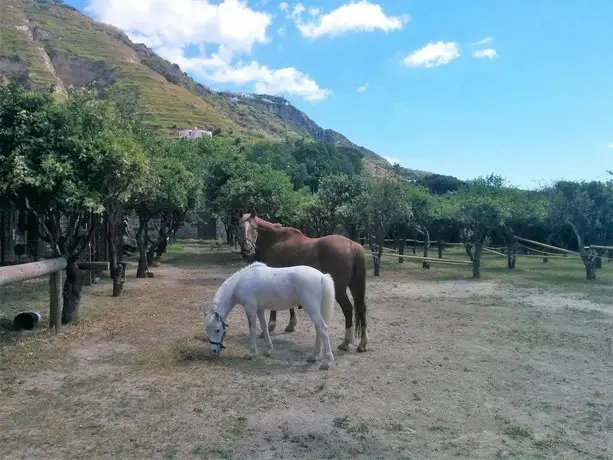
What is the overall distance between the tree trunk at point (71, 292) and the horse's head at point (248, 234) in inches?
125

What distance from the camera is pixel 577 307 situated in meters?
12.7

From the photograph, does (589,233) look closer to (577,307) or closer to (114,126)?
(577,307)

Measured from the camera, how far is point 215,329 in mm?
7180

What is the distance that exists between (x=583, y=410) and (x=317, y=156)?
47.3m

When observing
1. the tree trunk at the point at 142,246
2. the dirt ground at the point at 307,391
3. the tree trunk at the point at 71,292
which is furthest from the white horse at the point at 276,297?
the tree trunk at the point at 142,246

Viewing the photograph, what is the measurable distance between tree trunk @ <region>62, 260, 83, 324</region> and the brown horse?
3212mm

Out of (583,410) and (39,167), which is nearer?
(583,410)

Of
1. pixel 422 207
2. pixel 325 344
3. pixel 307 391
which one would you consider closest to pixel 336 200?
pixel 422 207

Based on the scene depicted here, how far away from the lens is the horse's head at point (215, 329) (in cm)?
717

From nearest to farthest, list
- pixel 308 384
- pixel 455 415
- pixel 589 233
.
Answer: pixel 455 415, pixel 308 384, pixel 589 233

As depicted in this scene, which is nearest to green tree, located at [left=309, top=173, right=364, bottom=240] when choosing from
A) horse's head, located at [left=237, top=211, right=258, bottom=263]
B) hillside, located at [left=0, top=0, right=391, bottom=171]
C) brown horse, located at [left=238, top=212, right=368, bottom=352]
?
brown horse, located at [left=238, top=212, right=368, bottom=352]

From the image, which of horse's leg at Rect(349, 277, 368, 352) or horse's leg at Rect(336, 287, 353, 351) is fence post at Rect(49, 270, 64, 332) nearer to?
horse's leg at Rect(336, 287, 353, 351)

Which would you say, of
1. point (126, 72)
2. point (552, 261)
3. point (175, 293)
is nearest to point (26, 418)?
point (175, 293)

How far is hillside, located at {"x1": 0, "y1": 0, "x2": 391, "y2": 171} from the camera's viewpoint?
83.2 metres
